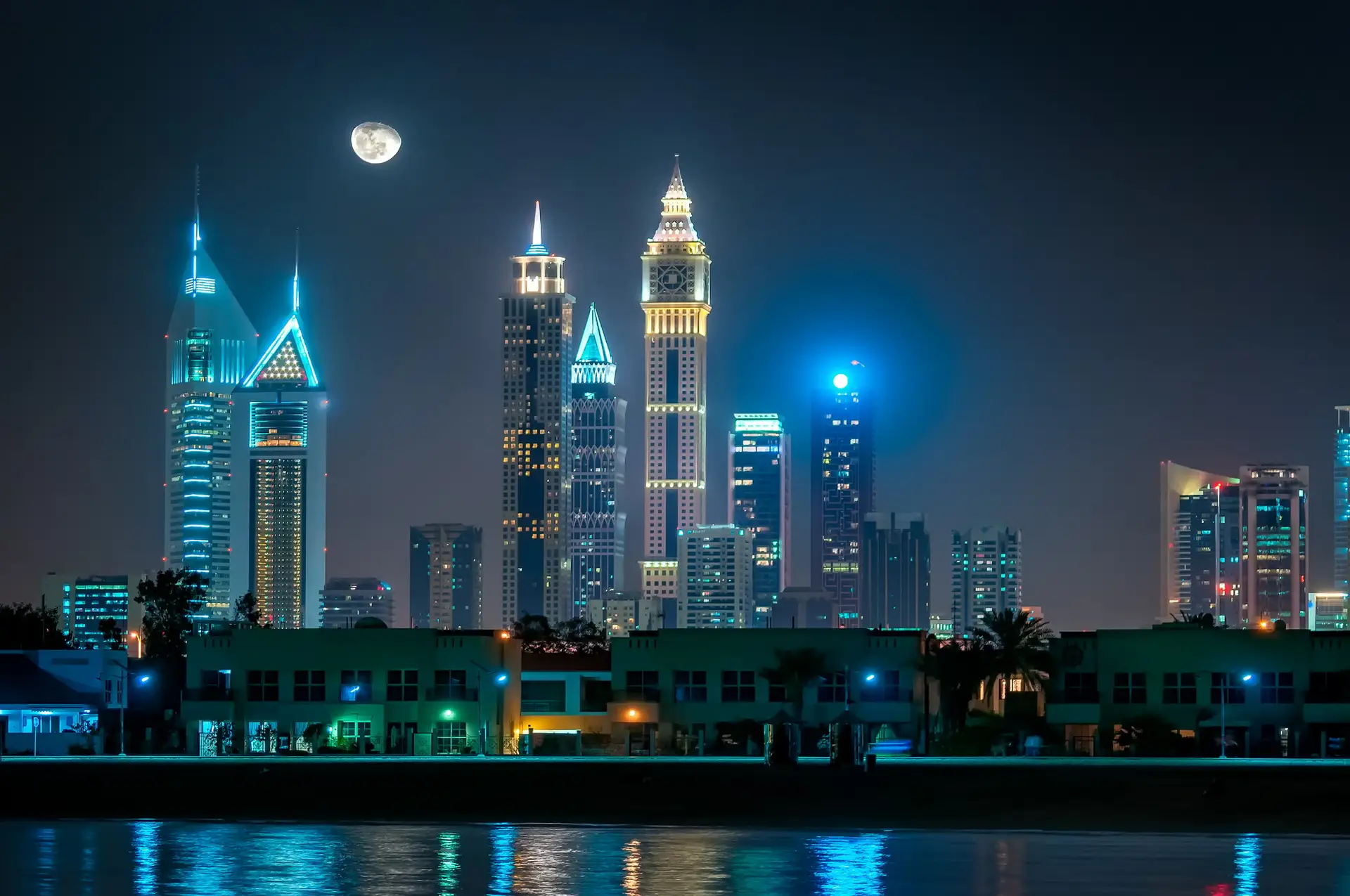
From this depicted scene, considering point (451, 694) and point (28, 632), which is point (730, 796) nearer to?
point (451, 694)

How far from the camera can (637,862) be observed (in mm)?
50562

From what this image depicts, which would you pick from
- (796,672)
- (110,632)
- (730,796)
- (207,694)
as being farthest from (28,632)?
(730,796)

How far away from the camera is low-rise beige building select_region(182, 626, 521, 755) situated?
10138 centimetres

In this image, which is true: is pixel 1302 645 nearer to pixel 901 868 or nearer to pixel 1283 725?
pixel 1283 725

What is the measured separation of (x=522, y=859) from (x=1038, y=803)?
1880 cm

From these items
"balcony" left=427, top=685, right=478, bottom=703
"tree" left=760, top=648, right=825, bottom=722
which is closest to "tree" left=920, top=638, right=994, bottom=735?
"tree" left=760, top=648, right=825, bottom=722

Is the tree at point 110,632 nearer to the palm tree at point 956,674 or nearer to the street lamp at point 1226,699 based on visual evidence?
the palm tree at point 956,674

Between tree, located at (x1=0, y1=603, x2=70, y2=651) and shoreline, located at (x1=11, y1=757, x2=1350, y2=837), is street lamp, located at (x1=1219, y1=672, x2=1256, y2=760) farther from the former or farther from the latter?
tree, located at (x1=0, y1=603, x2=70, y2=651)

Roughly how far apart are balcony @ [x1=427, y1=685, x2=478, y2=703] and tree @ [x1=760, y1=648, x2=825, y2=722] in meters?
12.6

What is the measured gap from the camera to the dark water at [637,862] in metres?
46.0

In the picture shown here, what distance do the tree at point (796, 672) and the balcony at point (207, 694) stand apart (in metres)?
23.4

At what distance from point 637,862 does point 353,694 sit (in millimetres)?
52922

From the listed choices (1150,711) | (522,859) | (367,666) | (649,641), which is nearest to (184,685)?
(367,666)

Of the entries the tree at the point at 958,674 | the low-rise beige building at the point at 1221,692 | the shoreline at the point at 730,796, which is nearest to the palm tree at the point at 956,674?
the tree at the point at 958,674
